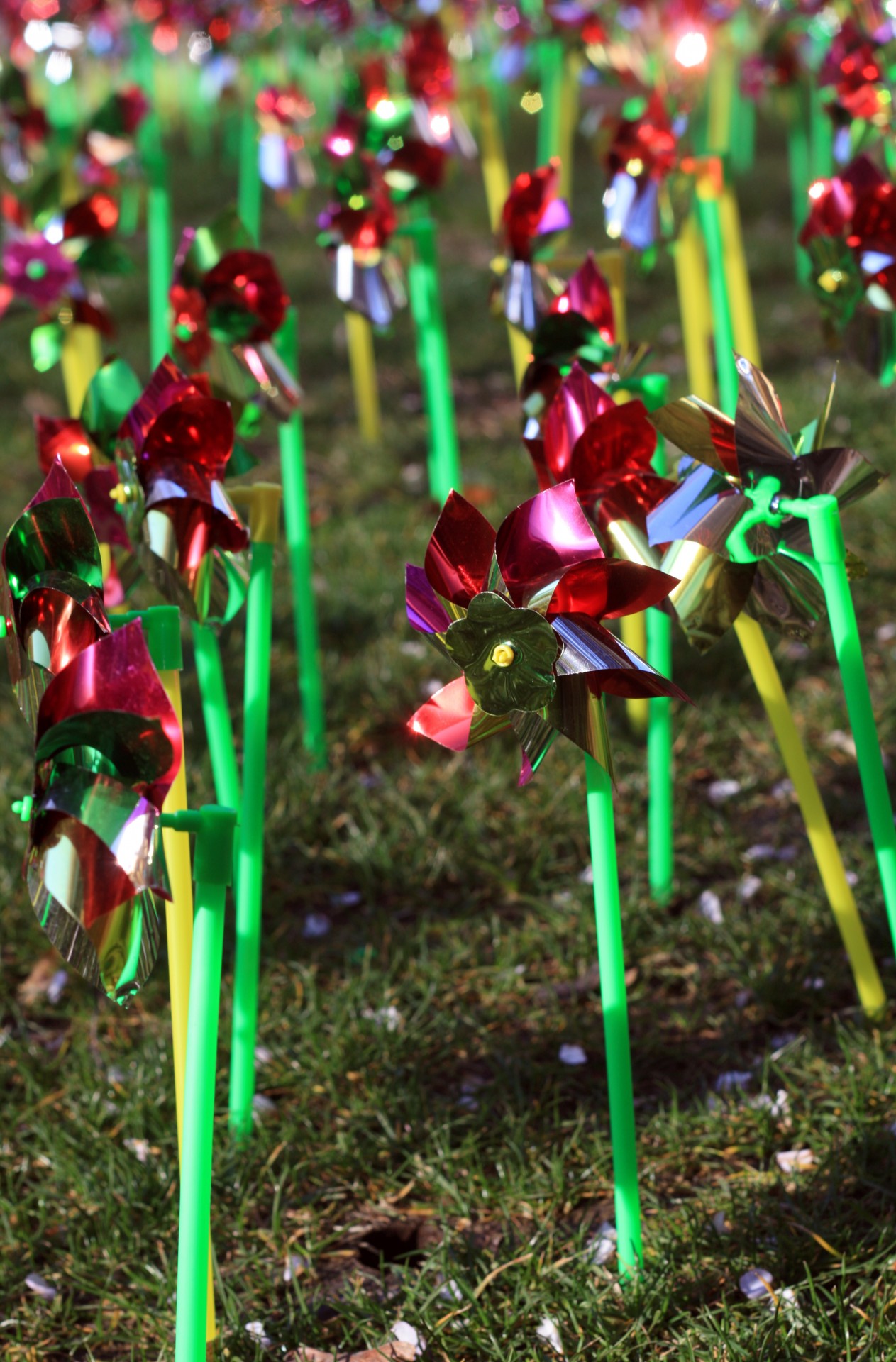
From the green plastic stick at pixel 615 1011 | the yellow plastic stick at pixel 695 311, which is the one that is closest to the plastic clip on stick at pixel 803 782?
the green plastic stick at pixel 615 1011

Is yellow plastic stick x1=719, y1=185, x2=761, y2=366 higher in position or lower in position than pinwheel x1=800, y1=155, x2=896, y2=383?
lower

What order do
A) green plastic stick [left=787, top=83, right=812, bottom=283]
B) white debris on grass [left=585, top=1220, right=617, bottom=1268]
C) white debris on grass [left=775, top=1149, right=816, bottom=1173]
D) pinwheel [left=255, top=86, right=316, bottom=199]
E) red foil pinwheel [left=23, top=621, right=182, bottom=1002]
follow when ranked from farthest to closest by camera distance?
green plastic stick [left=787, top=83, right=812, bottom=283] < pinwheel [left=255, top=86, right=316, bottom=199] < white debris on grass [left=775, top=1149, right=816, bottom=1173] < white debris on grass [left=585, top=1220, right=617, bottom=1268] < red foil pinwheel [left=23, top=621, right=182, bottom=1002]

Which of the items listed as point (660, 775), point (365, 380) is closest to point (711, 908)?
point (660, 775)

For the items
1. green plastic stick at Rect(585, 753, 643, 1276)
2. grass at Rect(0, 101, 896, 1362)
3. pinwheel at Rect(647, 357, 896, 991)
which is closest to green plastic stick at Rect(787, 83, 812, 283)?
grass at Rect(0, 101, 896, 1362)

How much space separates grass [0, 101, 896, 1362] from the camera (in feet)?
4.24

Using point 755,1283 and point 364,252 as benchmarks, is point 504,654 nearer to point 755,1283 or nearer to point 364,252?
point 755,1283

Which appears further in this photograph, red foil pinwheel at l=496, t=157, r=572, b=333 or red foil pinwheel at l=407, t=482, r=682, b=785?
red foil pinwheel at l=496, t=157, r=572, b=333

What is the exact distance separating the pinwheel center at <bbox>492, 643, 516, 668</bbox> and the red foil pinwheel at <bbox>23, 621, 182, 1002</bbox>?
27cm

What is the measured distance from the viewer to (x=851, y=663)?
4.25 ft

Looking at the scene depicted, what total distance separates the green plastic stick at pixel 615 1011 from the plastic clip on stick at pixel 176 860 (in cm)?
37

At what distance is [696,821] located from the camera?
2.06 metres

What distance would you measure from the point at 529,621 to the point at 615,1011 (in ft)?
1.37

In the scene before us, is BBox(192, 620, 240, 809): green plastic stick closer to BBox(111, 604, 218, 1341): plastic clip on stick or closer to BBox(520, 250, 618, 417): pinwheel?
BBox(111, 604, 218, 1341): plastic clip on stick

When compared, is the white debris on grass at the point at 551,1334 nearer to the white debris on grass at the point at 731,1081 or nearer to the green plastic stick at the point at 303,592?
the white debris on grass at the point at 731,1081
